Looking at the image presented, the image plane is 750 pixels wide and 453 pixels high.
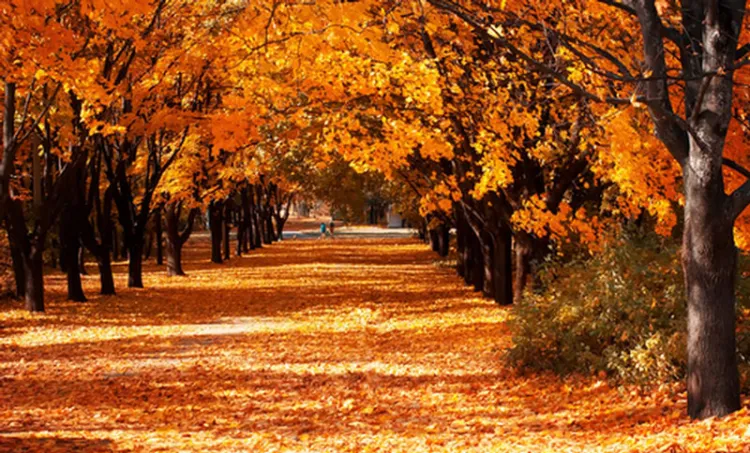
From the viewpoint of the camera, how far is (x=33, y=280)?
70.9 ft

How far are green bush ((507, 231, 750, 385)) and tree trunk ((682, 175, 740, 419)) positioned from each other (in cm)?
140

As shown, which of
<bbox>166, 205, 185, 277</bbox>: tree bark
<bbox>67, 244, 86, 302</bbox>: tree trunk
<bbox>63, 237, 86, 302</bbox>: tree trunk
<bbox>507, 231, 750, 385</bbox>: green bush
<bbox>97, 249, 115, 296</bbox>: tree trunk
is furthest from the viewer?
<bbox>166, 205, 185, 277</bbox>: tree bark

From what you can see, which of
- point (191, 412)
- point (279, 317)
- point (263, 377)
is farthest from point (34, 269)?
point (191, 412)

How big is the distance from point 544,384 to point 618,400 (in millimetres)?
1436

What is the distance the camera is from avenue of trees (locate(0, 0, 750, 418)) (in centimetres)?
823

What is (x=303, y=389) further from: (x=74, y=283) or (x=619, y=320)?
(x=74, y=283)

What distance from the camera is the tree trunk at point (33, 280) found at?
2159cm

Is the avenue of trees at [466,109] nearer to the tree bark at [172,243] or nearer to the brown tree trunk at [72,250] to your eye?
the brown tree trunk at [72,250]

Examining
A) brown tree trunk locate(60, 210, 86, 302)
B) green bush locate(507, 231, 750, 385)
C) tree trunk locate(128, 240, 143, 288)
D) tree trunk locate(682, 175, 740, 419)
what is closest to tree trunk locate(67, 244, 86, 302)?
brown tree trunk locate(60, 210, 86, 302)

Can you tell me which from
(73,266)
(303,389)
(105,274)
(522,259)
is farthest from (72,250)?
(303,389)

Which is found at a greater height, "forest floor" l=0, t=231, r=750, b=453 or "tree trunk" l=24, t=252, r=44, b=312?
"tree trunk" l=24, t=252, r=44, b=312

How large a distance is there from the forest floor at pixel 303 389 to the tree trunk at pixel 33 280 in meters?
0.48

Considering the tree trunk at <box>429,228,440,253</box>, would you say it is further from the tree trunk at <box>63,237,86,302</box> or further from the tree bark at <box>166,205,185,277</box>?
the tree trunk at <box>63,237,86,302</box>

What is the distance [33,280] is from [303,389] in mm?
11841
